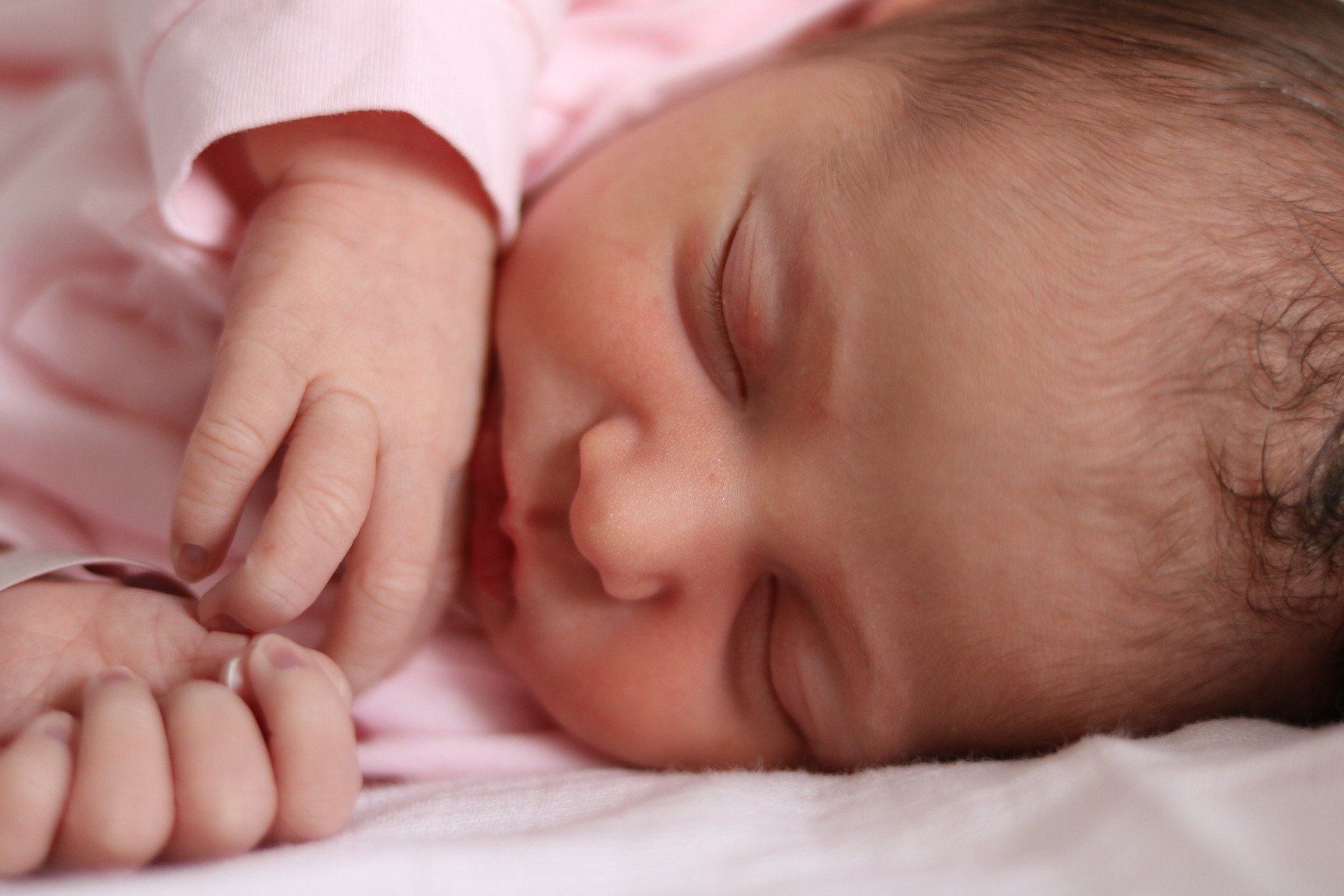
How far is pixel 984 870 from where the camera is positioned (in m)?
0.79

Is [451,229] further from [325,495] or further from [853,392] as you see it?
[853,392]

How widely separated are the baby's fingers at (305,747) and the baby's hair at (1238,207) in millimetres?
764

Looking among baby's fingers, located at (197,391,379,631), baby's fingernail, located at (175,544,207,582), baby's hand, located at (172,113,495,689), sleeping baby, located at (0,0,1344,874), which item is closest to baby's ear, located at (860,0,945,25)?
sleeping baby, located at (0,0,1344,874)

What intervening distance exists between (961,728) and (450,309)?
729 millimetres

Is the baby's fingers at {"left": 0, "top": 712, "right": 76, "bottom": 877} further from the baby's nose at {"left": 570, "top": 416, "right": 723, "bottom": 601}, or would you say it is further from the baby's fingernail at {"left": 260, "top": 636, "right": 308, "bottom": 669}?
the baby's nose at {"left": 570, "top": 416, "right": 723, "bottom": 601}

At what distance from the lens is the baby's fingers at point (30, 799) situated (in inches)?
27.7

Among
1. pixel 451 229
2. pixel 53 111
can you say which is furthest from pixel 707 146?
pixel 53 111

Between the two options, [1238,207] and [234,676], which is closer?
[234,676]

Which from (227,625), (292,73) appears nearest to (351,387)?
(227,625)

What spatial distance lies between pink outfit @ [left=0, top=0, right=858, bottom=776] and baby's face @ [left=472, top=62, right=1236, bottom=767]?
6.4 inches

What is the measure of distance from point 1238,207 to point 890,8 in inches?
29.2

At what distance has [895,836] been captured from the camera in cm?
84

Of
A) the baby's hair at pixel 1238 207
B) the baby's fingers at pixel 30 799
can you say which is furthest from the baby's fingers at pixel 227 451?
the baby's hair at pixel 1238 207

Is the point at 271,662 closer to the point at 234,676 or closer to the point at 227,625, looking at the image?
the point at 234,676
